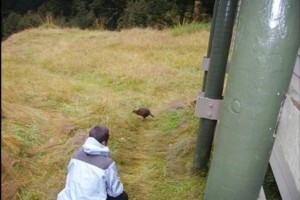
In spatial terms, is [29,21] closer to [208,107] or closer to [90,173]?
[90,173]

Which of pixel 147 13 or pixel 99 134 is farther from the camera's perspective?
pixel 147 13

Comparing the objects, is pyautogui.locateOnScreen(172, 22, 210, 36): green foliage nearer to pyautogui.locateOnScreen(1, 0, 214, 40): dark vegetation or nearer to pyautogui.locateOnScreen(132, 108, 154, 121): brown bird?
pyautogui.locateOnScreen(1, 0, 214, 40): dark vegetation

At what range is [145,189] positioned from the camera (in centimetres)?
400

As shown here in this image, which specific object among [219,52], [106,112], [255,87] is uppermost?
[255,87]

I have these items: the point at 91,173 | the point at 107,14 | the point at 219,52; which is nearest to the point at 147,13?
the point at 107,14

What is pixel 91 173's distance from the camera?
2932 millimetres

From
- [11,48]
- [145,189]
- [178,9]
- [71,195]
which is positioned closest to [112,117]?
[145,189]

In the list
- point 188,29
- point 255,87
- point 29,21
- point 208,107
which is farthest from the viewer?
point 29,21

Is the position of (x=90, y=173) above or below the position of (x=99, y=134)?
below

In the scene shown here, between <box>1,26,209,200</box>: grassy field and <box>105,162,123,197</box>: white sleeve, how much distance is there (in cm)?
79

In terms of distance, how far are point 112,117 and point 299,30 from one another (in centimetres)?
475

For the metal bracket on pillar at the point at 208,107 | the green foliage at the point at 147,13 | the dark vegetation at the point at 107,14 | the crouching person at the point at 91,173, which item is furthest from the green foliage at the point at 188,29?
the metal bracket on pillar at the point at 208,107

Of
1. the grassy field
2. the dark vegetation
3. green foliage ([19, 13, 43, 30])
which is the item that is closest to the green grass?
the grassy field

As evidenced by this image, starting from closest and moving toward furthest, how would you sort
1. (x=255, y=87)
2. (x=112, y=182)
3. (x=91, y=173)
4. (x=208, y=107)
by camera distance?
1. (x=255, y=87)
2. (x=208, y=107)
3. (x=91, y=173)
4. (x=112, y=182)
